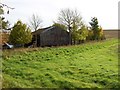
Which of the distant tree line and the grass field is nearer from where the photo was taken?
the grass field

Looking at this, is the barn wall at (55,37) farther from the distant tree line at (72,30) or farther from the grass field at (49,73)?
the grass field at (49,73)

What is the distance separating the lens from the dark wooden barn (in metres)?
54.3

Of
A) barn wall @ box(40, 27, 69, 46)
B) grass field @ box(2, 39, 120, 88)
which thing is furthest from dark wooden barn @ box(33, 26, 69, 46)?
grass field @ box(2, 39, 120, 88)

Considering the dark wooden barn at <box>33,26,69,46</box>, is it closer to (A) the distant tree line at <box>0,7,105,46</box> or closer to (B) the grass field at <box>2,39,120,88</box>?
(A) the distant tree line at <box>0,7,105,46</box>

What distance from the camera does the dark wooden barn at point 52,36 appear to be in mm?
54312

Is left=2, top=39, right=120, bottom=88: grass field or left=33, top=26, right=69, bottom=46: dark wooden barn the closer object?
left=2, top=39, right=120, bottom=88: grass field

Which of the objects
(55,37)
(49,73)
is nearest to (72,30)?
(55,37)

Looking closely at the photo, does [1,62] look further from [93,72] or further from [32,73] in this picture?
[93,72]

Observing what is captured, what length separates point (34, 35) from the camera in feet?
183

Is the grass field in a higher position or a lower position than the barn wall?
lower

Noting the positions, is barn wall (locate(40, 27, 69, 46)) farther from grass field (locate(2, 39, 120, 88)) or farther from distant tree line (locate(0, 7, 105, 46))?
grass field (locate(2, 39, 120, 88))

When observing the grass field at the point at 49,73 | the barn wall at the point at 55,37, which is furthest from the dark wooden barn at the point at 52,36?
the grass field at the point at 49,73

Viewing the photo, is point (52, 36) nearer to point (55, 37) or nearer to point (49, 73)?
point (55, 37)

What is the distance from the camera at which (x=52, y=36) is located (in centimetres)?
5616
